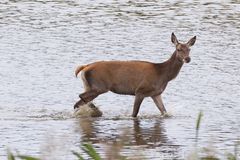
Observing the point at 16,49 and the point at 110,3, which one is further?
the point at 110,3

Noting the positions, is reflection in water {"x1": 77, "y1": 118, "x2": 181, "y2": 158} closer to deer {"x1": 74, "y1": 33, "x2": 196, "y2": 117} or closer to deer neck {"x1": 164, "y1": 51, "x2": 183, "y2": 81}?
deer {"x1": 74, "y1": 33, "x2": 196, "y2": 117}

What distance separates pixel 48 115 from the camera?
43.8 ft

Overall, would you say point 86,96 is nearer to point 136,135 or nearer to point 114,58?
point 136,135

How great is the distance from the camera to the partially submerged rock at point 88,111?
13484mm

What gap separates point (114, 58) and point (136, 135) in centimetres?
683

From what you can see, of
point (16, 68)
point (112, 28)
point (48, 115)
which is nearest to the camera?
point (48, 115)

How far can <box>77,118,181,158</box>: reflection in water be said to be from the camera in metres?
10.7

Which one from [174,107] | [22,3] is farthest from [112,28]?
[174,107]

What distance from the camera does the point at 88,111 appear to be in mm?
13523

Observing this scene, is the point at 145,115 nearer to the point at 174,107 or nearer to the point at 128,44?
the point at 174,107

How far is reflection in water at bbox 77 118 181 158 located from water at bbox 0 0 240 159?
0.01 metres

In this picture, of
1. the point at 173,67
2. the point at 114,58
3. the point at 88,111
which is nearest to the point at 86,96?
the point at 88,111

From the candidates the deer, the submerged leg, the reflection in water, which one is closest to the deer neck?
the deer

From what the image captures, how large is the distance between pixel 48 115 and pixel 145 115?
148 cm
